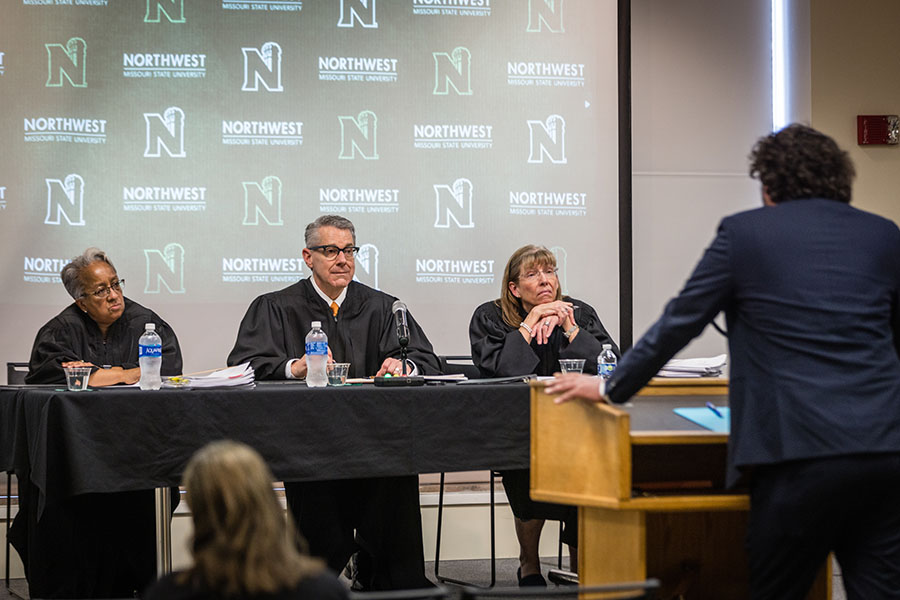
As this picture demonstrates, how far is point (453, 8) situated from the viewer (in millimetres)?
5684

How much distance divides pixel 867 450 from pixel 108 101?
453cm

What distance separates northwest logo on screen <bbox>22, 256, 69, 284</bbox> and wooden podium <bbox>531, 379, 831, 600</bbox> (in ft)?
11.7

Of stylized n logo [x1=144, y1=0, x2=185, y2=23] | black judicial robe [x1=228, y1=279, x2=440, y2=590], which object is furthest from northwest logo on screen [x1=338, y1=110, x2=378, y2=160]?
black judicial robe [x1=228, y1=279, x2=440, y2=590]

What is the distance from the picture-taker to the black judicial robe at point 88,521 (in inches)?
143

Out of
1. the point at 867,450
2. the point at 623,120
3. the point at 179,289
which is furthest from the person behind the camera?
the point at 623,120

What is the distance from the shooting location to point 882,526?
212cm

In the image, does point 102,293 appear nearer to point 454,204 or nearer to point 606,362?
point 454,204

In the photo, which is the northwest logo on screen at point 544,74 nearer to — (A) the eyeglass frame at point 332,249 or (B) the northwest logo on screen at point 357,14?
(B) the northwest logo on screen at point 357,14

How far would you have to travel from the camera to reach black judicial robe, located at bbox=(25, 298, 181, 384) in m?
4.34

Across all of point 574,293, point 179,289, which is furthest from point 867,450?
point 179,289

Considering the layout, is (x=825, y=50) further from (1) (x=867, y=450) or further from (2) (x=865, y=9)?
(1) (x=867, y=450)

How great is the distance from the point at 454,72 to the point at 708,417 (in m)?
3.55

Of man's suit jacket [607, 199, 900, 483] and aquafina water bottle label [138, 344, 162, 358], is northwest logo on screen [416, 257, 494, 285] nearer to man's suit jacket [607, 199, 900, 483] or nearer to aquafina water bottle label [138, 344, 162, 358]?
aquafina water bottle label [138, 344, 162, 358]

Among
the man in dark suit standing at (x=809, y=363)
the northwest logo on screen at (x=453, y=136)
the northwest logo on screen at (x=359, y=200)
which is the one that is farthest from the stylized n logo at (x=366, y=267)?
the man in dark suit standing at (x=809, y=363)
